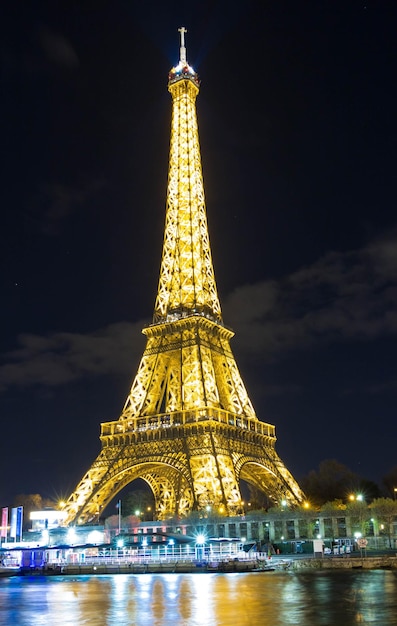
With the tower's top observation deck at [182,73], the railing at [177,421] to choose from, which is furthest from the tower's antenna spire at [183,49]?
the railing at [177,421]

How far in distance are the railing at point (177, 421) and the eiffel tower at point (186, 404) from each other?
0.35ft

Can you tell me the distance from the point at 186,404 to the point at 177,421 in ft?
6.91

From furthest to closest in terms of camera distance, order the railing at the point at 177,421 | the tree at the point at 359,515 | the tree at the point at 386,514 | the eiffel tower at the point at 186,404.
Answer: the railing at the point at 177,421 < the eiffel tower at the point at 186,404 < the tree at the point at 359,515 < the tree at the point at 386,514

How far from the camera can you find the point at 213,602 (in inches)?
871

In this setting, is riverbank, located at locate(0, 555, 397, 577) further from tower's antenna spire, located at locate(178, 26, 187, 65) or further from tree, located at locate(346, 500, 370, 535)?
tower's antenna spire, located at locate(178, 26, 187, 65)

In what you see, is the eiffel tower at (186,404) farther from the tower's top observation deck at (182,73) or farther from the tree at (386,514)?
the tree at (386,514)

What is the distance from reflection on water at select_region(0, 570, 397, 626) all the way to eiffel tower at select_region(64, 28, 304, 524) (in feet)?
90.3

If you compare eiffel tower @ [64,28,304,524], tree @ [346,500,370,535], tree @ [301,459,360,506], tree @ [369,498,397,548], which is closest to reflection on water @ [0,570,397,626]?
tree @ [369,498,397,548]

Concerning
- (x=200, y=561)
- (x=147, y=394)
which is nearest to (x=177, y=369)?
(x=147, y=394)

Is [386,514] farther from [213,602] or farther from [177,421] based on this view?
[213,602]

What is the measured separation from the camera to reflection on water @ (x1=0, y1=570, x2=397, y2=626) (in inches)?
696

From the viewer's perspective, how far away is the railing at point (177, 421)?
208ft

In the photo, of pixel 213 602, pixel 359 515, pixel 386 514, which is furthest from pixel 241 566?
pixel 386 514

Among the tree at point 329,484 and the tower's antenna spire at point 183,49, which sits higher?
the tower's antenna spire at point 183,49
